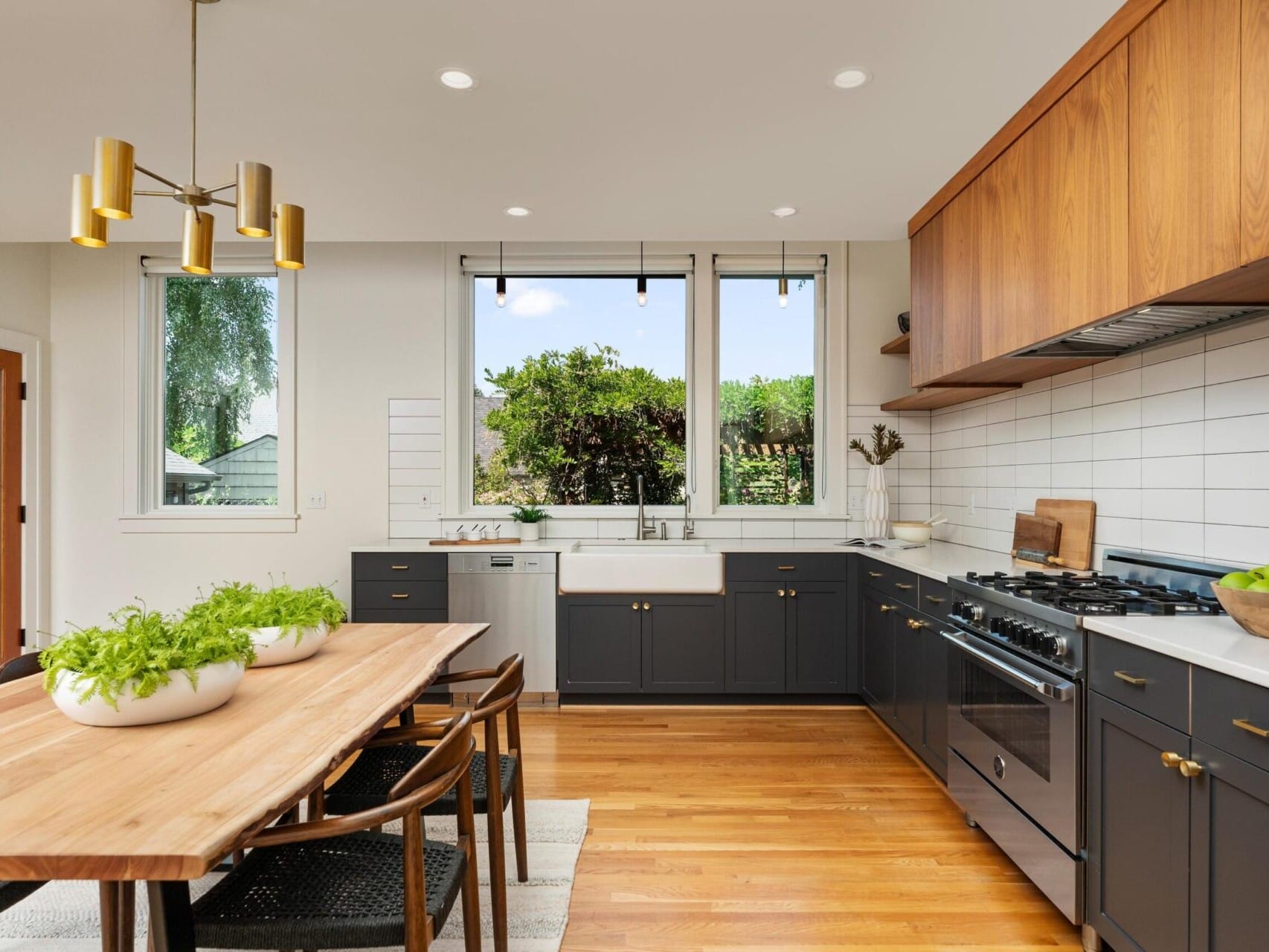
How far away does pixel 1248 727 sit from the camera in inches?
55.3

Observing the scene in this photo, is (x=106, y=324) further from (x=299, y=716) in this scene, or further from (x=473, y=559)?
(x=299, y=716)

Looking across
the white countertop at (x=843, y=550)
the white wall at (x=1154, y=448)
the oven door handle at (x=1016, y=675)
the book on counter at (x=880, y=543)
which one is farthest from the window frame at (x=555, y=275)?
the oven door handle at (x=1016, y=675)

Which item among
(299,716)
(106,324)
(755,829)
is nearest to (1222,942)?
→ (755,829)

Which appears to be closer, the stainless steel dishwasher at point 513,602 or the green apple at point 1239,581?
the green apple at point 1239,581

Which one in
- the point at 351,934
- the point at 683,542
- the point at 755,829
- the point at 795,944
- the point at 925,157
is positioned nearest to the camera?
the point at 351,934

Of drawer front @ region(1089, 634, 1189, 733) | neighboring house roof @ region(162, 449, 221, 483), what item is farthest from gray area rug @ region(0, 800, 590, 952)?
neighboring house roof @ region(162, 449, 221, 483)

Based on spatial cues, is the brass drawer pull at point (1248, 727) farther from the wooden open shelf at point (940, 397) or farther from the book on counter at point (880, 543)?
the book on counter at point (880, 543)

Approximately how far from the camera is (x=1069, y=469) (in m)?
3.08

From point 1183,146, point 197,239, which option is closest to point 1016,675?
point 1183,146

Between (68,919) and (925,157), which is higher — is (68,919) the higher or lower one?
the lower one

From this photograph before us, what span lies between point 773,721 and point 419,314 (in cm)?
319

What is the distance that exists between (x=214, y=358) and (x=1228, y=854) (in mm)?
5290

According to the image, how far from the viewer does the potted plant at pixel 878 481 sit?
14.5 feet

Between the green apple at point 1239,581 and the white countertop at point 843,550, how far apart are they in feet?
3.64
